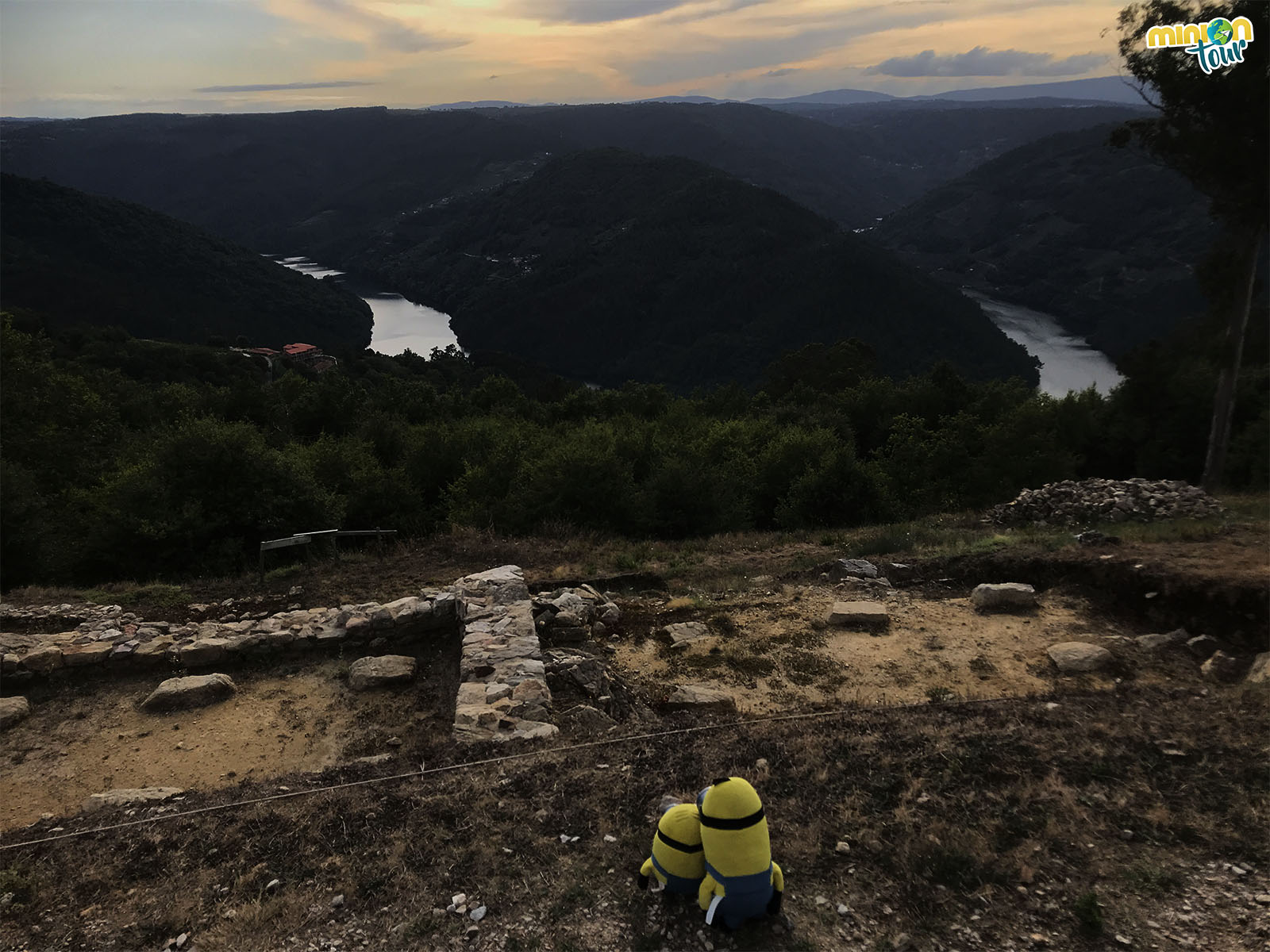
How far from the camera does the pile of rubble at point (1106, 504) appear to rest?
14109 mm

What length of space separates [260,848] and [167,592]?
321 inches

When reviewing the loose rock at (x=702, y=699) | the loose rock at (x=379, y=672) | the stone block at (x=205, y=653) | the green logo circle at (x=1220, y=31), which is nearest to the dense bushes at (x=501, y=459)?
the stone block at (x=205, y=653)

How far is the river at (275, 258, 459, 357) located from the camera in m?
117

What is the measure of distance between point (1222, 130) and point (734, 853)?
18.5 m

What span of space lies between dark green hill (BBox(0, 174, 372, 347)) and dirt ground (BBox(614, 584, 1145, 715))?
301ft

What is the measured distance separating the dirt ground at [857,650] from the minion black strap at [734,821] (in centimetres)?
359

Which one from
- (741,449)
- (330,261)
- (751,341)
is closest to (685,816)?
(741,449)

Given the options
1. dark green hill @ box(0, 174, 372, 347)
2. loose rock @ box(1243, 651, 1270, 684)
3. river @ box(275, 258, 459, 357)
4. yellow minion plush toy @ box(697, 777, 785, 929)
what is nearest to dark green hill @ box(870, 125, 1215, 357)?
loose rock @ box(1243, 651, 1270, 684)

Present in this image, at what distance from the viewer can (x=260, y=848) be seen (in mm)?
5207

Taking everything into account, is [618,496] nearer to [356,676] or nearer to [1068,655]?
→ [356,676]

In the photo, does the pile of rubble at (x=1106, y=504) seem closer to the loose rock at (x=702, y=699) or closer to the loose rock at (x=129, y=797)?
the loose rock at (x=702, y=699)

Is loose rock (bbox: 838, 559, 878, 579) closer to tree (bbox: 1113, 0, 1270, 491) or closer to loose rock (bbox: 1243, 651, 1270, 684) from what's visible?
loose rock (bbox: 1243, 651, 1270, 684)

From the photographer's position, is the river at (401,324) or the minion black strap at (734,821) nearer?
the minion black strap at (734,821)


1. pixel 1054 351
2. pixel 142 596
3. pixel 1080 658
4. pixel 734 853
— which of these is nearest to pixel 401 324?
pixel 1054 351
